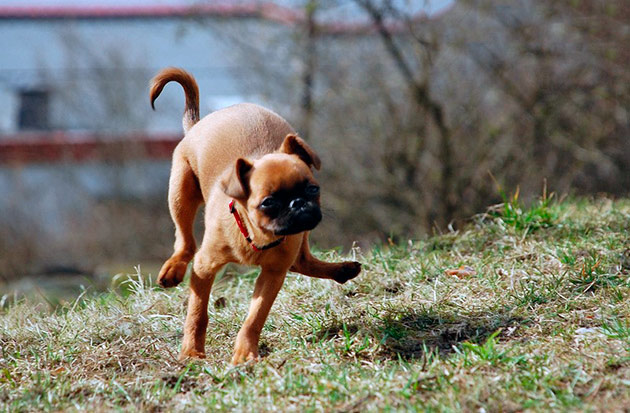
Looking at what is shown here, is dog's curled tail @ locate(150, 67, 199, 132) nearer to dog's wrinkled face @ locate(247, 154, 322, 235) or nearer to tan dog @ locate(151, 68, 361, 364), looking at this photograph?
tan dog @ locate(151, 68, 361, 364)

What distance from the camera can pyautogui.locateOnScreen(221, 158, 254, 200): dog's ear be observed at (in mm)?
3549

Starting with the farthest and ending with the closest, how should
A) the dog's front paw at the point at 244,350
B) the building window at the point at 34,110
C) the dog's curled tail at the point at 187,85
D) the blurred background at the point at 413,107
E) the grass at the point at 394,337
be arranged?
the building window at the point at 34,110
the blurred background at the point at 413,107
the dog's curled tail at the point at 187,85
the dog's front paw at the point at 244,350
the grass at the point at 394,337

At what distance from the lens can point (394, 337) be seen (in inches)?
150

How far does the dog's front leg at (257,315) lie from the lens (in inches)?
146

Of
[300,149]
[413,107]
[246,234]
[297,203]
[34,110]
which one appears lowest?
[34,110]

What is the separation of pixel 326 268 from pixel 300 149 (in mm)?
903

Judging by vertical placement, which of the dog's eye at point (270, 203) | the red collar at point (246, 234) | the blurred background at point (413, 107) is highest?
the dog's eye at point (270, 203)

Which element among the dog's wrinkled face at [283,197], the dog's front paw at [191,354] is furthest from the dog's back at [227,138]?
the dog's front paw at [191,354]

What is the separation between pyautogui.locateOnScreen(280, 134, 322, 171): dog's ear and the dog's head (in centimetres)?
3

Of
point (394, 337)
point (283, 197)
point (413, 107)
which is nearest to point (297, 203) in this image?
point (283, 197)

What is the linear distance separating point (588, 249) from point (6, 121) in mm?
15477

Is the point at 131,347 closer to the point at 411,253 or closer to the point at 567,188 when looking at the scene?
the point at 411,253

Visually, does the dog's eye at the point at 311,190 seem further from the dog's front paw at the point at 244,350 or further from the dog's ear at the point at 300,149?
the dog's front paw at the point at 244,350

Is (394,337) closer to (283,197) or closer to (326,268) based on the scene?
(326,268)
